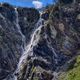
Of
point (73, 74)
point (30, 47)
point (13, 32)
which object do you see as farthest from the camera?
point (13, 32)

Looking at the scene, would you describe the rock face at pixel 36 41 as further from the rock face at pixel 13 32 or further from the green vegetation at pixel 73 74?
the green vegetation at pixel 73 74

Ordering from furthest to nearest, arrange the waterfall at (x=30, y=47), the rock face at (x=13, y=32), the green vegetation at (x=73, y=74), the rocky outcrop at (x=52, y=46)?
the waterfall at (x=30, y=47) < the rock face at (x=13, y=32) < the rocky outcrop at (x=52, y=46) < the green vegetation at (x=73, y=74)

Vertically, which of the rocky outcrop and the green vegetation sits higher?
the rocky outcrop

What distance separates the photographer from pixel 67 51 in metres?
105

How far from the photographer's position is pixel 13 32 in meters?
117

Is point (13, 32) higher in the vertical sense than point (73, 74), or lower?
higher

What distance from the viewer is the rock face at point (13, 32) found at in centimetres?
10068

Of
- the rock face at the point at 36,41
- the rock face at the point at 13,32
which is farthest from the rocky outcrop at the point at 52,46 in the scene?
the rock face at the point at 13,32

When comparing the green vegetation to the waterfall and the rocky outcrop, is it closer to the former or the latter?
the rocky outcrop

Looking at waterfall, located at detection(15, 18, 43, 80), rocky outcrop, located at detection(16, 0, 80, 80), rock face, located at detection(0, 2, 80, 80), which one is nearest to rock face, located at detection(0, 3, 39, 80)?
rock face, located at detection(0, 2, 80, 80)

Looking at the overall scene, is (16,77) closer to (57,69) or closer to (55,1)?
(57,69)

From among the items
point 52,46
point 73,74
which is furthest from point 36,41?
point 73,74

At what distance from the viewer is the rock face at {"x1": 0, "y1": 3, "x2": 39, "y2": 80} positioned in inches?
3964

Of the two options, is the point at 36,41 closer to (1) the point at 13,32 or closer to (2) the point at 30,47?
(2) the point at 30,47
